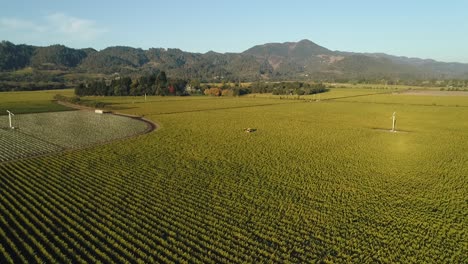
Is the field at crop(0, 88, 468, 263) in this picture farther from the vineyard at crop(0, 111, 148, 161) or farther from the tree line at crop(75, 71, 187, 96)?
the tree line at crop(75, 71, 187, 96)

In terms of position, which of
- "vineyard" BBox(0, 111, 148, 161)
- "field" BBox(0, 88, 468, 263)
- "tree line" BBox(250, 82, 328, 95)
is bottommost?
"field" BBox(0, 88, 468, 263)

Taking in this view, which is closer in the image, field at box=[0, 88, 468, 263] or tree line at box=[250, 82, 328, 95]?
field at box=[0, 88, 468, 263]

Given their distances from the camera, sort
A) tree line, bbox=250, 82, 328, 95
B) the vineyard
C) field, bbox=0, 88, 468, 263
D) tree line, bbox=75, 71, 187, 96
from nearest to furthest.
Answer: field, bbox=0, 88, 468, 263, the vineyard, tree line, bbox=75, 71, 187, 96, tree line, bbox=250, 82, 328, 95

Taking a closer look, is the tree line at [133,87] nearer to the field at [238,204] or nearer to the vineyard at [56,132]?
the vineyard at [56,132]

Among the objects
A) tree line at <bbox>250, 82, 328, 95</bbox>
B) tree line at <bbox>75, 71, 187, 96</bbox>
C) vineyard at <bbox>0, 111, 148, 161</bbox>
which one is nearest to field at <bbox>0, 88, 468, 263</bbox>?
vineyard at <bbox>0, 111, 148, 161</bbox>

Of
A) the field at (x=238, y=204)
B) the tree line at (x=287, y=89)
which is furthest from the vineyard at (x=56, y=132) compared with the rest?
the tree line at (x=287, y=89)

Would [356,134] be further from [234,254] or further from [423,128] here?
[234,254]

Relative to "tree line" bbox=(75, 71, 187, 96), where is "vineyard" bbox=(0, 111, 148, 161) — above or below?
below
